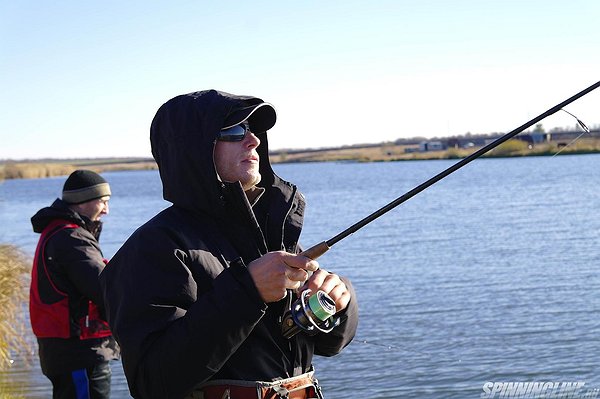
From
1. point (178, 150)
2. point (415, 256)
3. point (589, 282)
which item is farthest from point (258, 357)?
point (415, 256)

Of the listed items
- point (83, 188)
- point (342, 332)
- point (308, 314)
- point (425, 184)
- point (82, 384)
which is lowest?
point (82, 384)

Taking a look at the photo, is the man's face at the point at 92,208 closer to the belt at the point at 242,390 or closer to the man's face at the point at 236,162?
the man's face at the point at 236,162

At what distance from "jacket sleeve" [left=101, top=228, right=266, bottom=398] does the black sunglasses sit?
1.43 feet

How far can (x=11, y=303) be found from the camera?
31.3 ft

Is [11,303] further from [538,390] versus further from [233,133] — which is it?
[233,133]

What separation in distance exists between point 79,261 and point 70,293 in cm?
23

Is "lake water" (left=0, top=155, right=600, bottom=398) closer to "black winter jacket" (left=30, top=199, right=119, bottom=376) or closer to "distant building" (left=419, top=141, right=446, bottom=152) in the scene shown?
"black winter jacket" (left=30, top=199, right=119, bottom=376)

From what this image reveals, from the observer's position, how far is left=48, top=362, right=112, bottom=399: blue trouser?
17.2ft

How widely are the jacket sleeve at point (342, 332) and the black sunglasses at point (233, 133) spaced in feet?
2.23

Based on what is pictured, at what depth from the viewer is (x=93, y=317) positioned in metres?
5.37

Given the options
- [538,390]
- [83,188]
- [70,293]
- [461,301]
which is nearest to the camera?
[70,293]

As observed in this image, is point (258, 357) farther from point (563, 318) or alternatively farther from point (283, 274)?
point (563, 318)

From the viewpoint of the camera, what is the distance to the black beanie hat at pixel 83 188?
565 cm

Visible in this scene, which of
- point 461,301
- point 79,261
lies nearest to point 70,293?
point 79,261
